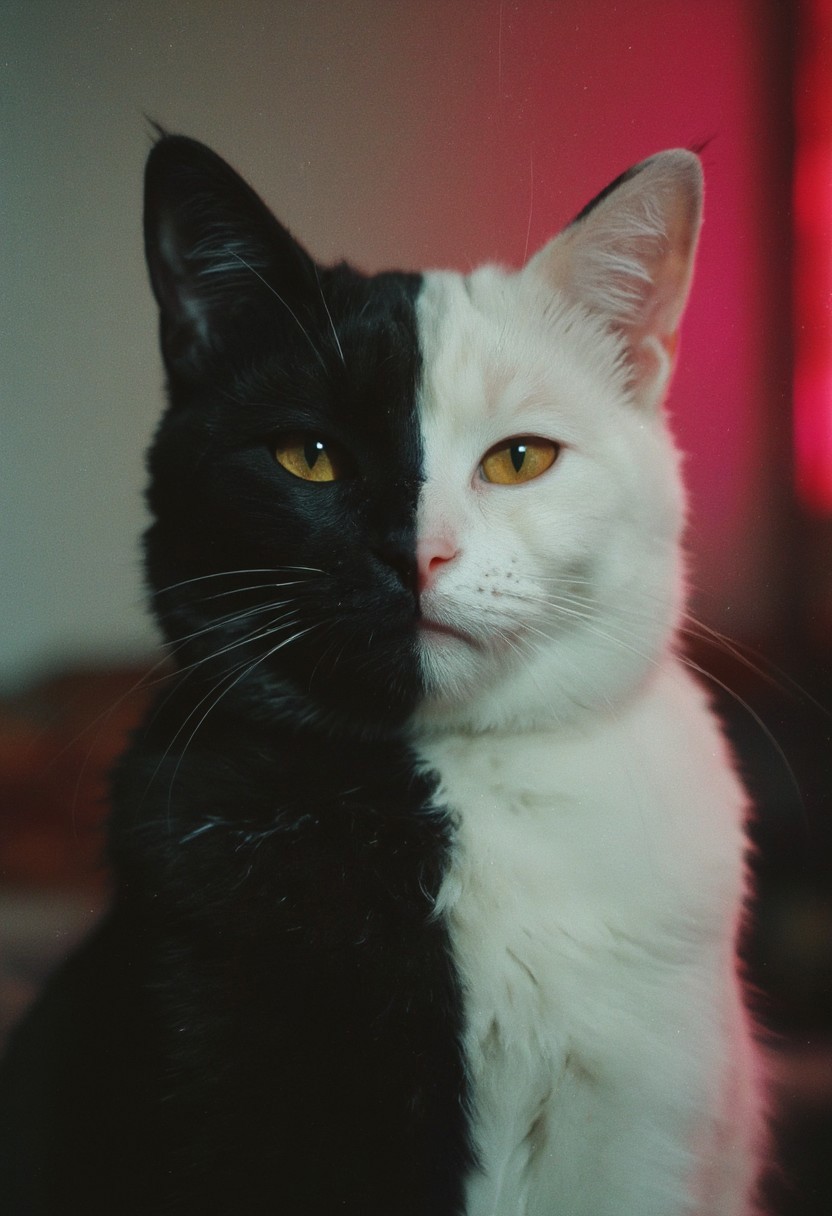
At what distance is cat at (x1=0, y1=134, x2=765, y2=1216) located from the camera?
576 mm

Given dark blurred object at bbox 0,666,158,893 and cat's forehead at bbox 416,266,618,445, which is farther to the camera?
dark blurred object at bbox 0,666,158,893

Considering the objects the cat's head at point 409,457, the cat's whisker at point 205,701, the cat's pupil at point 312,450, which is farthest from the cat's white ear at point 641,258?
the cat's whisker at point 205,701

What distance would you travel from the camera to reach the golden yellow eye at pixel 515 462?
2.06ft

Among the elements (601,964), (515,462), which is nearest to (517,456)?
(515,462)

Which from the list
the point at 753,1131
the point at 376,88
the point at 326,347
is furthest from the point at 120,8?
the point at 753,1131

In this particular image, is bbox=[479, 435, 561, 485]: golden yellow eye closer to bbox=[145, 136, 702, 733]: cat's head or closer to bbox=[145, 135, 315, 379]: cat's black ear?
bbox=[145, 136, 702, 733]: cat's head

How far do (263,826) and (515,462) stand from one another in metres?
0.32

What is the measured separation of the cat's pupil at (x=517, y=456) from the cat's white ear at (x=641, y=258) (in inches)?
5.0

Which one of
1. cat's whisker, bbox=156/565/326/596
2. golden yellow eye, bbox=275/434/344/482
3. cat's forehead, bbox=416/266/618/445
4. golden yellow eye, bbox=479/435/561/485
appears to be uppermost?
cat's forehead, bbox=416/266/618/445

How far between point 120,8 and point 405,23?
243 mm

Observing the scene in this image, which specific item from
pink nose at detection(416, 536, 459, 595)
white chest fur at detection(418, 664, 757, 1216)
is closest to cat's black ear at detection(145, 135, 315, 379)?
pink nose at detection(416, 536, 459, 595)

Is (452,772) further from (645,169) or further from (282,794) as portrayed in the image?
(645,169)

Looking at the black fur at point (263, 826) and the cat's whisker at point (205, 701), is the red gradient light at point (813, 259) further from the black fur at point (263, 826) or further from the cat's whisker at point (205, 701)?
the cat's whisker at point (205, 701)

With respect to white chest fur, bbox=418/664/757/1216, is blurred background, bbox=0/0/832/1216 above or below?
above
